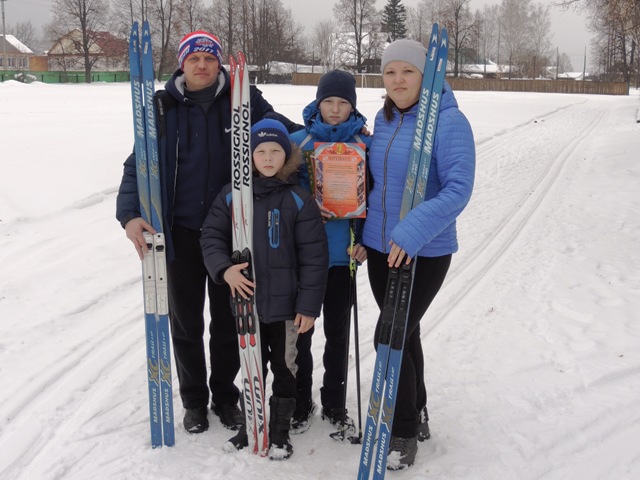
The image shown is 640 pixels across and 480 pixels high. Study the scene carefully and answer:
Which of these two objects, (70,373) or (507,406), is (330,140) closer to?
(507,406)

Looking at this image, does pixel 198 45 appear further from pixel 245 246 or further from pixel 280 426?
pixel 280 426

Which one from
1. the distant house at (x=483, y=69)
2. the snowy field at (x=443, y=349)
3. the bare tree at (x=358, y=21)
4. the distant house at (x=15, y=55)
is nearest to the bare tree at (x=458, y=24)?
the bare tree at (x=358, y=21)

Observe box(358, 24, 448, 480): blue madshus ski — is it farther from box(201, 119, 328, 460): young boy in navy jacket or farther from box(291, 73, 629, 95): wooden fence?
box(291, 73, 629, 95): wooden fence

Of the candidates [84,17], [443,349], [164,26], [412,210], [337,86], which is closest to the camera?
[412,210]

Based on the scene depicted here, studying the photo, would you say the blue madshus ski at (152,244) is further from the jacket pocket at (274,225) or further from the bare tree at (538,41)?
the bare tree at (538,41)

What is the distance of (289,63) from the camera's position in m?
59.8

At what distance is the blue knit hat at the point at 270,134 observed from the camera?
2872mm

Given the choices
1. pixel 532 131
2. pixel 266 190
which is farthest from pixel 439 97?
pixel 532 131

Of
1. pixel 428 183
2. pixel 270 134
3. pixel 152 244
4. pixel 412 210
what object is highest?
pixel 270 134

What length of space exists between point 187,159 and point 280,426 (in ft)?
5.01

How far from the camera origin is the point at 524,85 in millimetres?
55188

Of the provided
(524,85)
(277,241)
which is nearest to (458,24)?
(524,85)

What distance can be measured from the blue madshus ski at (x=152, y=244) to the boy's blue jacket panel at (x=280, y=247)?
318 mm

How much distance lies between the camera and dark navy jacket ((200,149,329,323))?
2.87 metres
